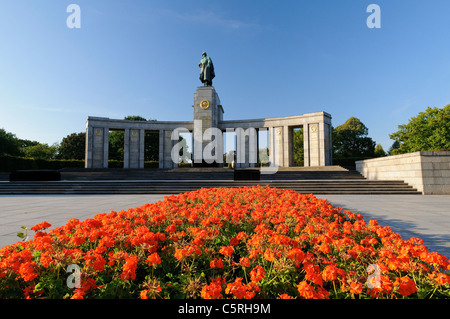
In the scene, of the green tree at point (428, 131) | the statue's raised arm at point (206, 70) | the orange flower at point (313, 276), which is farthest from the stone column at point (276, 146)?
the orange flower at point (313, 276)

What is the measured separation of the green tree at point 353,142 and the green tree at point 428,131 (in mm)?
14683

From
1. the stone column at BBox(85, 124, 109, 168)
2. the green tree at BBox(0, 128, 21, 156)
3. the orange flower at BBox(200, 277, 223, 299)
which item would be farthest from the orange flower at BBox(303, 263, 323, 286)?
the green tree at BBox(0, 128, 21, 156)

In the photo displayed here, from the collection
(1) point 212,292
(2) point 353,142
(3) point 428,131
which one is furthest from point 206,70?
(2) point 353,142

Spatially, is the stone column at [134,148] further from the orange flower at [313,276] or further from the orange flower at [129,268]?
the orange flower at [313,276]

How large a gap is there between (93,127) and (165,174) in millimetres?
18592

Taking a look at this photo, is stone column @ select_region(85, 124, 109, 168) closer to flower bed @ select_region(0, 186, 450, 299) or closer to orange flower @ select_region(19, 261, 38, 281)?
flower bed @ select_region(0, 186, 450, 299)

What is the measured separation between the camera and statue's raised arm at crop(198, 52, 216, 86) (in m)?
35.6

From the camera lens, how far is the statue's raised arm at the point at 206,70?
117 ft

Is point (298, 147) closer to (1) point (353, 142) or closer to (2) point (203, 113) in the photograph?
(1) point (353, 142)

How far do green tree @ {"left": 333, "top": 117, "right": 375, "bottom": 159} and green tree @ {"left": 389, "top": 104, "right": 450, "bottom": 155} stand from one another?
48.2 feet
